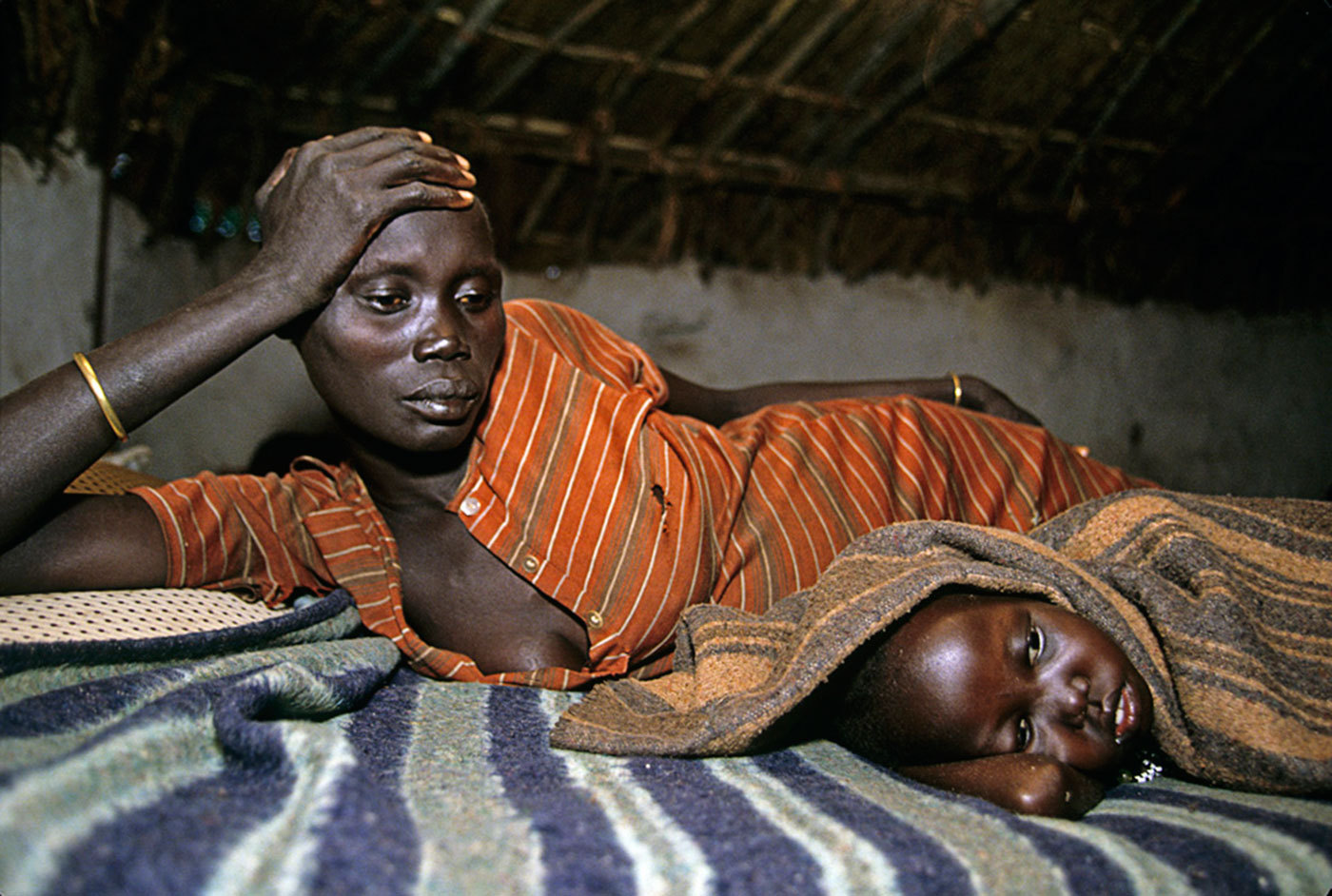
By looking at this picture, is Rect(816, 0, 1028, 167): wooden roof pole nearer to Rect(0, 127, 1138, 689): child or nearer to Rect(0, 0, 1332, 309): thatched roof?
Rect(0, 0, 1332, 309): thatched roof

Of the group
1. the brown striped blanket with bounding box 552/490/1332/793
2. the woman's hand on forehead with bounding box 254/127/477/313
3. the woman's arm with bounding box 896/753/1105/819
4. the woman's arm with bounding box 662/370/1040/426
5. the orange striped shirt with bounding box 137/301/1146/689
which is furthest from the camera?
the woman's arm with bounding box 662/370/1040/426

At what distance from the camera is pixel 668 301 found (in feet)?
12.1

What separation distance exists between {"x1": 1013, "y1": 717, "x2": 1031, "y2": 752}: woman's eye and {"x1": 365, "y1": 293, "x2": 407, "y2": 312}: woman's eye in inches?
39.3

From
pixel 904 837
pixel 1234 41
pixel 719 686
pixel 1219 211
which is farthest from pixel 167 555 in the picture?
pixel 1219 211

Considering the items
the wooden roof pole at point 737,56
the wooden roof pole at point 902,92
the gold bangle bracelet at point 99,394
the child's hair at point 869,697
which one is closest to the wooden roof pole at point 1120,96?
the wooden roof pole at point 902,92

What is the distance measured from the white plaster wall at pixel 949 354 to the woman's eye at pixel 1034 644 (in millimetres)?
2393

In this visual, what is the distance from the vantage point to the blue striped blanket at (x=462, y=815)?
0.62m

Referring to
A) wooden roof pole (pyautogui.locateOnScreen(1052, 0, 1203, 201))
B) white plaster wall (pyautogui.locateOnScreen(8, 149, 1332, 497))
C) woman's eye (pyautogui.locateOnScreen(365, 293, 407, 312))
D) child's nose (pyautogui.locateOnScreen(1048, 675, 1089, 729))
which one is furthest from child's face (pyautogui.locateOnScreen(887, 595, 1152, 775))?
wooden roof pole (pyautogui.locateOnScreen(1052, 0, 1203, 201))

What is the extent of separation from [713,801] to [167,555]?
0.97 metres

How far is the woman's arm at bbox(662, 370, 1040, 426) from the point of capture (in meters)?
2.08

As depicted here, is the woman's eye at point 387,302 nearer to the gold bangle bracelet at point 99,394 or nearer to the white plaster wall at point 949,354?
the gold bangle bracelet at point 99,394

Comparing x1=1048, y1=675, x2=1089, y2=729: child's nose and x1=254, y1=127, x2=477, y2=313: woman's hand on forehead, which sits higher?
x1=254, y1=127, x2=477, y2=313: woman's hand on forehead

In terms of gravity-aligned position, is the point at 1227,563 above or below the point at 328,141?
below

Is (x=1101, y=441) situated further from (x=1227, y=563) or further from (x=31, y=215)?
(x=31, y=215)
